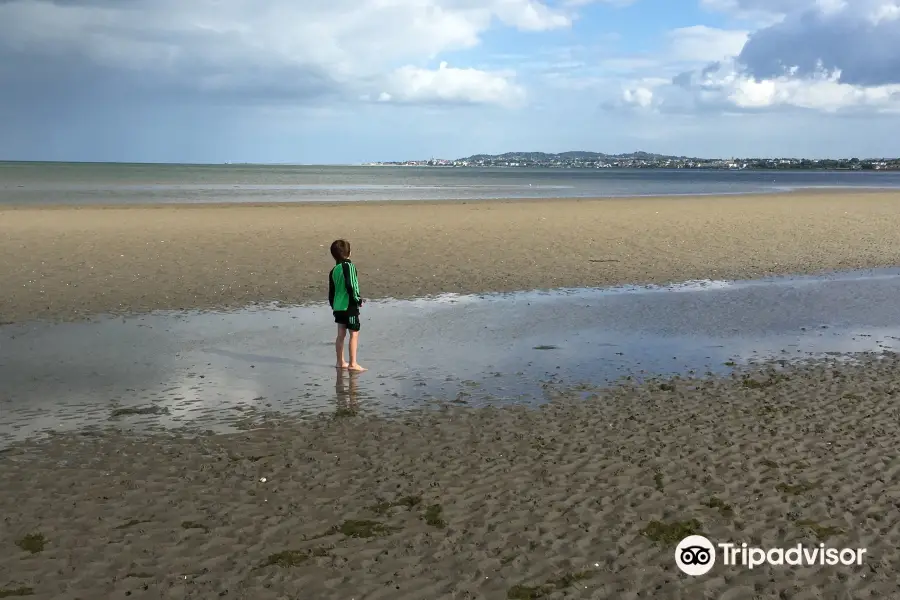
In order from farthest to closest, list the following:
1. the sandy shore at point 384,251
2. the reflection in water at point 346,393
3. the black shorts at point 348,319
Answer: the sandy shore at point 384,251
the black shorts at point 348,319
the reflection in water at point 346,393

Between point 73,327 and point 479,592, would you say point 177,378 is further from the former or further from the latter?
→ point 479,592

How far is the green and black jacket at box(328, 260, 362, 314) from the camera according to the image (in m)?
10.5

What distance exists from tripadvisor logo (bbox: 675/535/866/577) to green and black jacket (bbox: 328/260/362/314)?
19.2 feet

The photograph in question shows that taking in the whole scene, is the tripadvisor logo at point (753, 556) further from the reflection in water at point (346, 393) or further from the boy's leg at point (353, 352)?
the boy's leg at point (353, 352)

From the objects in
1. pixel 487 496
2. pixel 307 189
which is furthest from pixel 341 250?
pixel 307 189

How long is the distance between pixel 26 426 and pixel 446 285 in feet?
35.3

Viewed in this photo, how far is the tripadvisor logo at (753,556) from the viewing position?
5457 mm

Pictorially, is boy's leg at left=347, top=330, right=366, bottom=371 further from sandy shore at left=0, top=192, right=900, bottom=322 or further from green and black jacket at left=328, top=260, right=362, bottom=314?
sandy shore at left=0, top=192, right=900, bottom=322

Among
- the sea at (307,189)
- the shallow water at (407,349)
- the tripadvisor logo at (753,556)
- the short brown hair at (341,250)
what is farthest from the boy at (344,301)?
the sea at (307,189)

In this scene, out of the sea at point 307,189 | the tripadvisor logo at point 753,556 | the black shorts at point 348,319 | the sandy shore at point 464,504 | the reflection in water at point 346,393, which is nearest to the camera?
the sandy shore at point 464,504

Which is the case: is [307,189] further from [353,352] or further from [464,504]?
[464,504]

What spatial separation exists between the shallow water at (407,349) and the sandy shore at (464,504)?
0.96 metres

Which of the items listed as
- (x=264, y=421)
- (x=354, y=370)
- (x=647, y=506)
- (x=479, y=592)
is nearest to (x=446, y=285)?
(x=354, y=370)

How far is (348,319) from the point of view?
10.4 m
